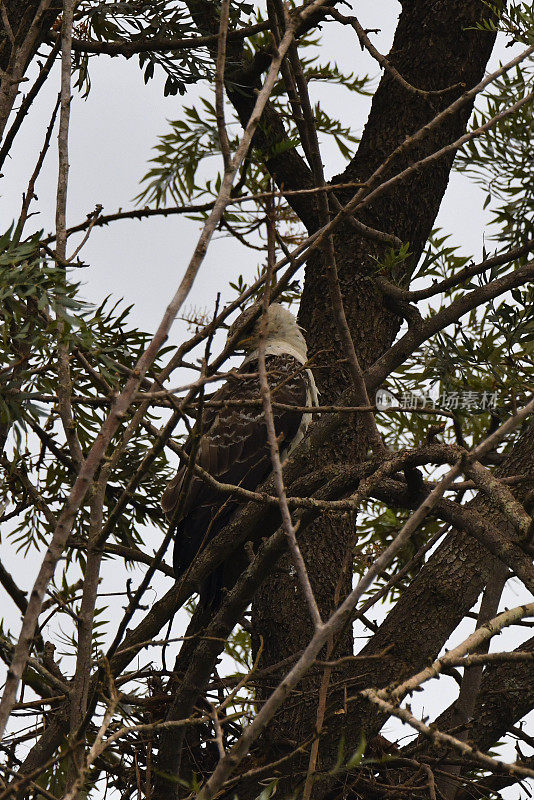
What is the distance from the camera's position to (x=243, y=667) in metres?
4.96

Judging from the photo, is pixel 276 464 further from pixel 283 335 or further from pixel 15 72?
pixel 283 335

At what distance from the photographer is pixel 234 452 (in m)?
4.87

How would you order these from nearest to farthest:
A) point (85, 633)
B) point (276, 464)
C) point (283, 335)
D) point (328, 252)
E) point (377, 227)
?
point (276, 464)
point (85, 633)
point (328, 252)
point (377, 227)
point (283, 335)

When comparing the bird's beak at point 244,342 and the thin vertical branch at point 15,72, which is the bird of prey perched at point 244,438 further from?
the thin vertical branch at point 15,72

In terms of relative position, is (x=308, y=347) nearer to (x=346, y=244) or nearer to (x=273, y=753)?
(x=346, y=244)

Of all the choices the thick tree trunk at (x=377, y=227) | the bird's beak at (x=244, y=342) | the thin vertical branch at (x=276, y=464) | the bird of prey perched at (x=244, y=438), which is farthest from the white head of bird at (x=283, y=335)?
the thin vertical branch at (x=276, y=464)

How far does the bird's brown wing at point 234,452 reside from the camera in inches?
182

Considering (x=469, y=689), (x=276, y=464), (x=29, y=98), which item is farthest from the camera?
(x=469, y=689)

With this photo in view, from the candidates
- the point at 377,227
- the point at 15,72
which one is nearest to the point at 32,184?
the point at 15,72

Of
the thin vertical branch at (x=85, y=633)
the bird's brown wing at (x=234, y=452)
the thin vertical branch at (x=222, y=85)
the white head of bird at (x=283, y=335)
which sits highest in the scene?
the white head of bird at (x=283, y=335)

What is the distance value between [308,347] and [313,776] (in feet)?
9.37

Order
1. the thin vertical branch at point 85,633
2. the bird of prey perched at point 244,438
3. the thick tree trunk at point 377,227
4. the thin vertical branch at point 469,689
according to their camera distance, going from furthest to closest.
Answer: the bird of prey perched at point 244,438
the thick tree trunk at point 377,227
the thin vertical branch at point 469,689
the thin vertical branch at point 85,633

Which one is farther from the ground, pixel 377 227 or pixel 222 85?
Result: pixel 377 227

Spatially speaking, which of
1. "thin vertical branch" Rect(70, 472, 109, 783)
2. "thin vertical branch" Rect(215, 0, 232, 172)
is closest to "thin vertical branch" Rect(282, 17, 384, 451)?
"thin vertical branch" Rect(215, 0, 232, 172)
